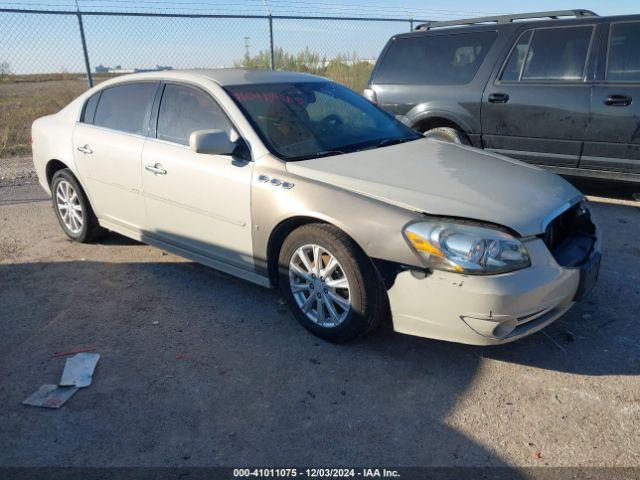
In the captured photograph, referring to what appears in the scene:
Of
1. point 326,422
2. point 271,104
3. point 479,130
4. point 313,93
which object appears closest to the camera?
point 326,422

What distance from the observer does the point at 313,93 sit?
169 inches

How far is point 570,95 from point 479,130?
3.38ft

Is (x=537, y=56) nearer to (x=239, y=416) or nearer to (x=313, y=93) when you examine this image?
(x=313, y=93)

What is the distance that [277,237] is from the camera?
11.7 feet

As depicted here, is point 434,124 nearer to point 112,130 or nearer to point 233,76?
point 233,76

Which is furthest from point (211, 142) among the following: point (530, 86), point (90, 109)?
point (530, 86)

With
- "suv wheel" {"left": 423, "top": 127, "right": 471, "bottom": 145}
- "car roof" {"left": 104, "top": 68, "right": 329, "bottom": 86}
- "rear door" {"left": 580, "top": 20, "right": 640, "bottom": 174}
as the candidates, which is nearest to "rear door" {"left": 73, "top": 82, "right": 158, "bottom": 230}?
"car roof" {"left": 104, "top": 68, "right": 329, "bottom": 86}

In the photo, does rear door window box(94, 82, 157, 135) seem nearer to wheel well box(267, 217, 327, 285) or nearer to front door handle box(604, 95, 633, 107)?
wheel well box(267, 217, 327, 285)

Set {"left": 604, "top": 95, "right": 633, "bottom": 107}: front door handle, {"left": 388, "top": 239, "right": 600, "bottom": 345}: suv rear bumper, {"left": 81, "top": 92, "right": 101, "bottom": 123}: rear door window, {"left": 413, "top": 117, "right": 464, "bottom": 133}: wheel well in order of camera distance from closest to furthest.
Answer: {"left": 388, "top": 239, "right": 600, "bottom": 345}: suv rear bumper
{"left": 81, "top": 92, "right": 101, "bottom": 123}: rear door window
{"left": 604, "top": 95, "right": 633, "bottom": 107}: front door handle
{"left": 413, "top": 117, "right": 464, "bottom": 133}: wheel well

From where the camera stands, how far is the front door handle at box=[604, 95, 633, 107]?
548cm

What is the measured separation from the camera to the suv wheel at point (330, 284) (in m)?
3.14

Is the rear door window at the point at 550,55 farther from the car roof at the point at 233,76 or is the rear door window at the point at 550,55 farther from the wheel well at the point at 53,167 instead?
the wheel well at the point at 53,167

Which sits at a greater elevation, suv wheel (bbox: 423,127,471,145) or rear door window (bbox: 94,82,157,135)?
rear door window (bbox: 94,82,157,135)

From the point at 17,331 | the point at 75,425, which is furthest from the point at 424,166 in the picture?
the point at 17,331
